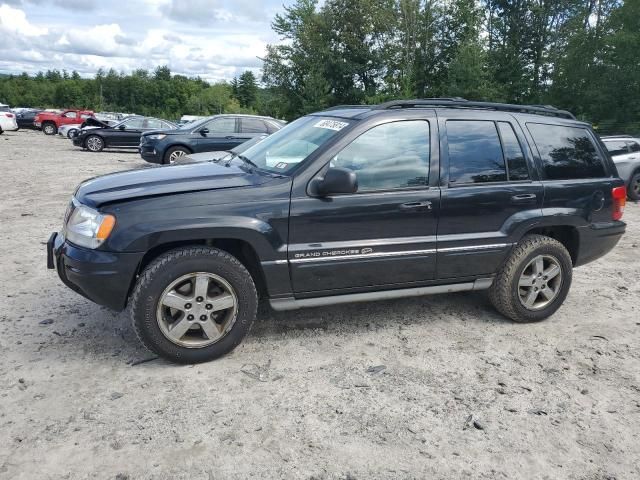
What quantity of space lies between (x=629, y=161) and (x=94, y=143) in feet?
57.2

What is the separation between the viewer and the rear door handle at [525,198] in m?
4.22

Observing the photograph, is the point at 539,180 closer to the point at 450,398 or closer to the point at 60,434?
the point at 450,398

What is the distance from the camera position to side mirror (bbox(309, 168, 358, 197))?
3.48 m

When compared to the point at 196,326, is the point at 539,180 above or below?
above

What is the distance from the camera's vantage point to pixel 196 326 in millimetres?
3541

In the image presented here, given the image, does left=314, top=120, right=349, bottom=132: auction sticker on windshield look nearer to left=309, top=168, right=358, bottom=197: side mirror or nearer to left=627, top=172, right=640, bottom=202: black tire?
left=309, top=168, right=358, bottom=197: side mirror

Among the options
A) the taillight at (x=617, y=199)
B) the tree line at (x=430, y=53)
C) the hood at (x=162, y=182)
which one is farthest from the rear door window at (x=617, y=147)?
the tree line at (x=430, y=53)

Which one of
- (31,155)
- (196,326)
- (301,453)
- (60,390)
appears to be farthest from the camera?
(31,155)

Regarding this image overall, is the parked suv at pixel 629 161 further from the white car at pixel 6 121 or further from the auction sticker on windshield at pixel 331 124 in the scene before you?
the white car at pixel 6 121

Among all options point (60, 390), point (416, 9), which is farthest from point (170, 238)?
point (416, 9)

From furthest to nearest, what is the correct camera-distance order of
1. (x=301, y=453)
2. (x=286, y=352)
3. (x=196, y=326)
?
(x=286, y=352)
(x=196, y=326)
(x=301, y=453)

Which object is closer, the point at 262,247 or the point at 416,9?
the point at 262,247

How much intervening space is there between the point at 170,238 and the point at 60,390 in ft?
3.66

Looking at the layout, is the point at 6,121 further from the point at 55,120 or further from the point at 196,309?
the point at 196,309
